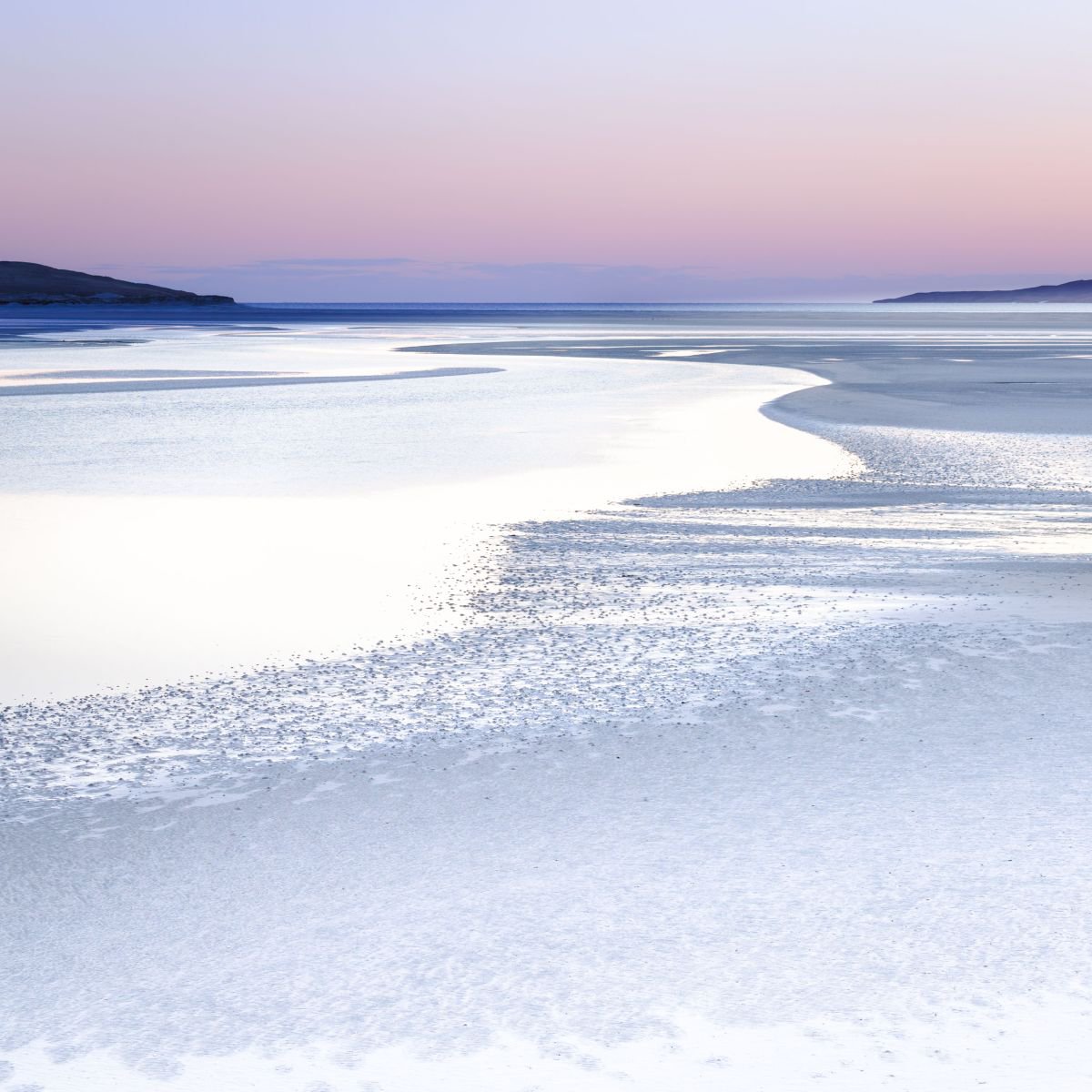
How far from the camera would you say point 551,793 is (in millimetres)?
5359

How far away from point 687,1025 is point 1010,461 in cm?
1307

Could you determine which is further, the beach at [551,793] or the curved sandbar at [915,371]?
the curved sandbar at [915,371]

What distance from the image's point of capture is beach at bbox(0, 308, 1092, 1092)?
3.58 metres

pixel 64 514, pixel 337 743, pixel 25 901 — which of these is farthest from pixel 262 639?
pixel 64 514

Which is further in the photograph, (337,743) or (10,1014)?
(337,743)

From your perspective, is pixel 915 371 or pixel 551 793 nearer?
pixel 551 793

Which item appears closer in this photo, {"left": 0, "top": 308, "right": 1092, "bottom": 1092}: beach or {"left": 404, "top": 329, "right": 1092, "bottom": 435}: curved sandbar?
{"left": 0, "top": 308, "right": 1092, "bottom": 1092}: beach

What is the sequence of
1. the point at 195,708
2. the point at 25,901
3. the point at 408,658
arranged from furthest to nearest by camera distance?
1. the point at 408,658
2. the point at 195,708
3. the point at 25,901

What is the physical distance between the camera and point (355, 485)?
14.4 metres

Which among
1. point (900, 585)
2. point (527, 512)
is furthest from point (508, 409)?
point (900, 585)

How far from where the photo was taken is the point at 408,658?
730cm

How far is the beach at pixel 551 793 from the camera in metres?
3.58

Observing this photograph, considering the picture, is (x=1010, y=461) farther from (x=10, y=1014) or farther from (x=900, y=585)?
(x=10, y=1014)

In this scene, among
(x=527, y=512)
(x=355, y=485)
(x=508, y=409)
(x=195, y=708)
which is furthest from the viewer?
(x=508, y=409)
